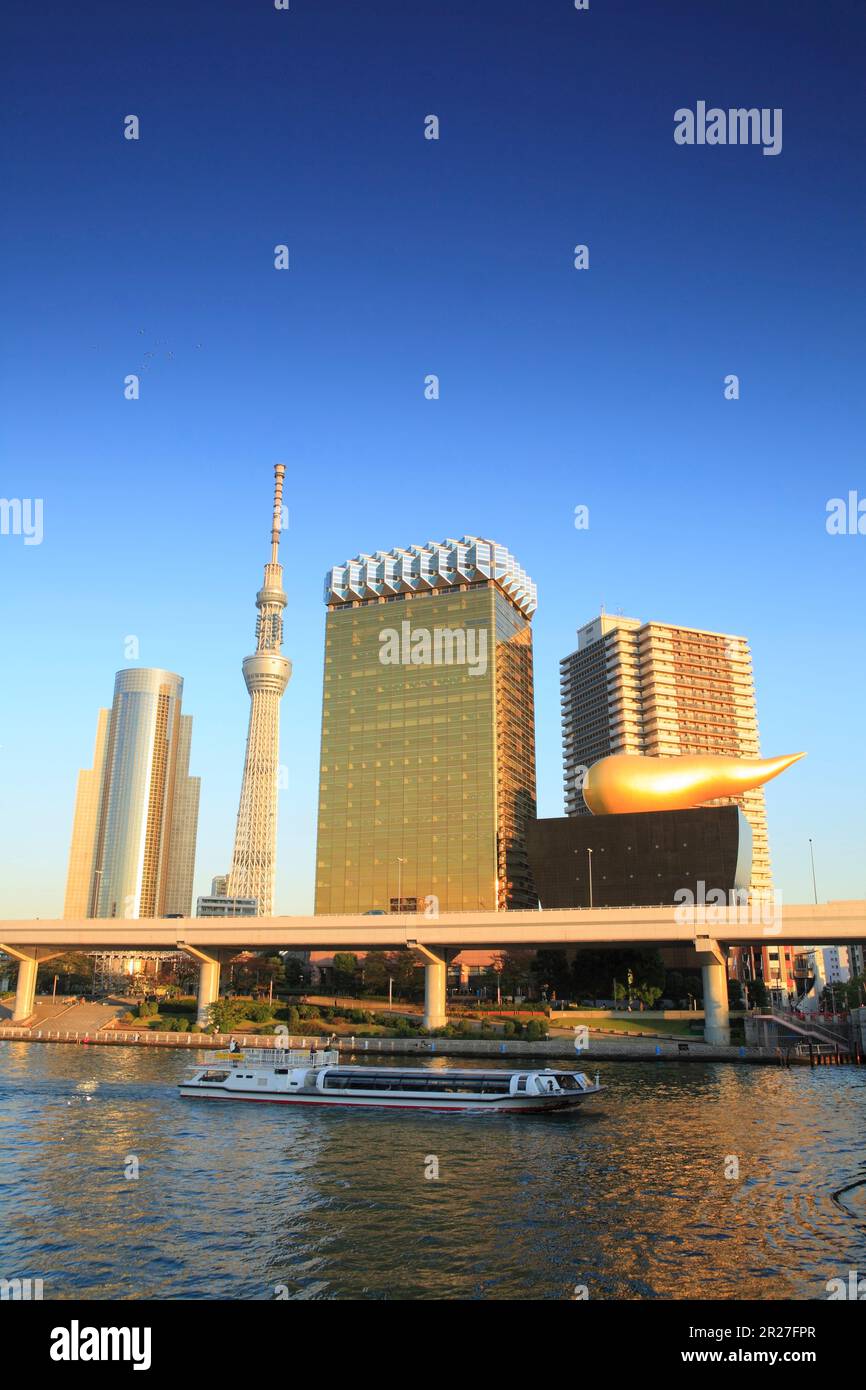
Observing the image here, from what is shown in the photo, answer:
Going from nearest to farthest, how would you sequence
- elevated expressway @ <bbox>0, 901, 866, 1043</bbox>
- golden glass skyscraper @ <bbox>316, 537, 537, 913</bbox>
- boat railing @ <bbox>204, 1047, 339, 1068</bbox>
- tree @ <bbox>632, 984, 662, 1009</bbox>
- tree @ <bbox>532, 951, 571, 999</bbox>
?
boat railing @ <bbox>204, 1047, 339, 1068</bbox>
elevated expressway @ <bbox>0, 901, 866, 1043</bbox>
tree @ <bbox>632, 984, 662, 1009</bbox>
tree @ <bbox>532, 951, 571, 999</bbox>
golden glass skyscraper @ <bbox>316, 537, 537, 913</bbox>

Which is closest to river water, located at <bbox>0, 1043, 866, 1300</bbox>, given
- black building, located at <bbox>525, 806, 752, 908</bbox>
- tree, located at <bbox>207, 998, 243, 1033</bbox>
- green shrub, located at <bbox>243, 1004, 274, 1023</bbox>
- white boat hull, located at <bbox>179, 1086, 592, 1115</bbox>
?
white boat hull, located at <bbox>179, 1086, 592, 1115</bbox>

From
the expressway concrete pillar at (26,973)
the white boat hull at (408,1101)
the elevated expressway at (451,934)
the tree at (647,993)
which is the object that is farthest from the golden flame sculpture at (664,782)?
the white boat hull at (408,1101)

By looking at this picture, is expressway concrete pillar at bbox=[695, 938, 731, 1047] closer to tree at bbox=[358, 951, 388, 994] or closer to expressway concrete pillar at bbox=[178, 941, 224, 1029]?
expressway concrete pillar at bbox=[178, 941, 224, 1029]

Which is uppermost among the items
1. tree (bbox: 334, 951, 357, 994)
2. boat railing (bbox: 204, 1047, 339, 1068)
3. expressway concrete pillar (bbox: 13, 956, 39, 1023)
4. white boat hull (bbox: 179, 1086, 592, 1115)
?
tree (bbox: 334, 951, 357, 994)

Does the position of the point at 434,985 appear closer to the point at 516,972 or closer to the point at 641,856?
the point at 516,972

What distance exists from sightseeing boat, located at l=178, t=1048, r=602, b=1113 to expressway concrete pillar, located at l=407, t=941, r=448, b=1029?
3806 centimetres

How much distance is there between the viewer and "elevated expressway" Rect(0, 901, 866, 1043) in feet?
280

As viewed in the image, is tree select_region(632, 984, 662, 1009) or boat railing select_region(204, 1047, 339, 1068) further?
tree select_region(632, 984, 662, 1009)

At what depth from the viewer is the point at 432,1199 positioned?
107ft

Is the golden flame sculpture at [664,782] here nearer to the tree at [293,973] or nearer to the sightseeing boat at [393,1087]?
the tree at [293,973]

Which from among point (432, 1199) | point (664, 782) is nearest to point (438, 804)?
→ point (664, 782)

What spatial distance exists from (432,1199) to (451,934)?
6580cm
